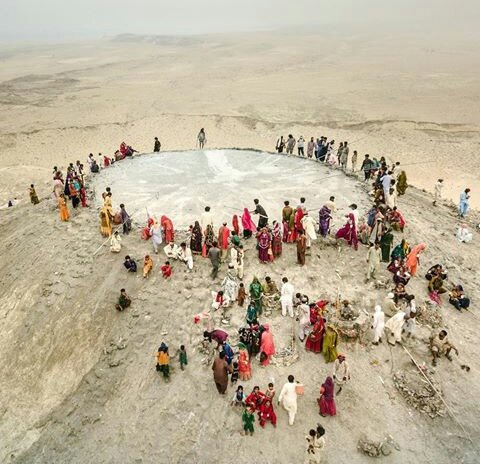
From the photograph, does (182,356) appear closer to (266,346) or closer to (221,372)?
(221,372)

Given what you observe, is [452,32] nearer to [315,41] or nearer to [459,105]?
[315,41]

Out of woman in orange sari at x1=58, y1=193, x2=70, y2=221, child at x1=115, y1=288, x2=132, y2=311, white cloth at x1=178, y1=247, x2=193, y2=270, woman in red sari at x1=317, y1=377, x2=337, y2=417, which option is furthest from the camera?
woman in orange sari at x1=58, y1=193, x2=70, y2=221

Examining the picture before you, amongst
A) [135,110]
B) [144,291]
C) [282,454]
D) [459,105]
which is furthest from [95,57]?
[282,454]

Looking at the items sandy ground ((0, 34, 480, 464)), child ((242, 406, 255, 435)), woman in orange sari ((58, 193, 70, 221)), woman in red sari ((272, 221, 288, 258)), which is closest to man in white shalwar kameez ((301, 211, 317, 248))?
sandy ground ((0, 34, 480, 464))

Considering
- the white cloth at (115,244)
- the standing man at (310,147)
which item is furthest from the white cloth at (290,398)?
the standing man at (310,147)

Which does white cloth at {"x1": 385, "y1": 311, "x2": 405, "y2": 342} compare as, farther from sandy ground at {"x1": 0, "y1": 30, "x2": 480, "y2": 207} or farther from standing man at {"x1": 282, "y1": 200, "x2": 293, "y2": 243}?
sandy ground at {"x1": 0, "y1": 30, "x2": 480, "y2": 207}

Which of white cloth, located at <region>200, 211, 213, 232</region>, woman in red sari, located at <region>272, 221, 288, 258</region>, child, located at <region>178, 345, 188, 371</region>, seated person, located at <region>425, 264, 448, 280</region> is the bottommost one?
child, located at <region>178, 345, 188, 371</region>
